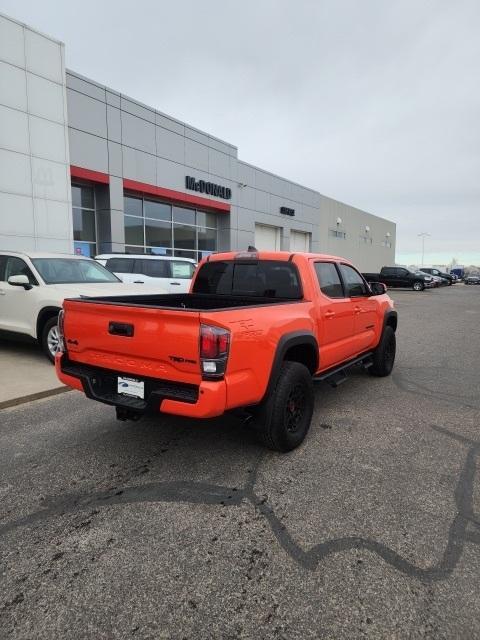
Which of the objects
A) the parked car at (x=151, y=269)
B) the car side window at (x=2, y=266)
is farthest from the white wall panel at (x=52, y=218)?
the car side window at (x=2, y=266)

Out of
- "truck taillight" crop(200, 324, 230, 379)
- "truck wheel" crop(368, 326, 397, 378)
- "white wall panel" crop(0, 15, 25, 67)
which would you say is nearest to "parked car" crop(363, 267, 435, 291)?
"white wall panel" crop(0, 15, 25, 67)

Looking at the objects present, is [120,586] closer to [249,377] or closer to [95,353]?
[249,377]

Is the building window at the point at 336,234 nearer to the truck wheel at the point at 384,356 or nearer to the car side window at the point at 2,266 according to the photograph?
the truck wheel at the point at 384,356

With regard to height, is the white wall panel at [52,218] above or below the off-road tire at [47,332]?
above

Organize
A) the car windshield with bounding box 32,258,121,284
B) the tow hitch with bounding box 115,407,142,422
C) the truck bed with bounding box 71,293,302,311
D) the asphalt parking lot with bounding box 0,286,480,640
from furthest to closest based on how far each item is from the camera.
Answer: the car windshield with bounding box 32,258,121,284
the truck bed with bounding box 71,293,302,311
the tow hitch with bounding box 115,407,142,422
the asphalt parking lot with bounding box 0,286,480,640

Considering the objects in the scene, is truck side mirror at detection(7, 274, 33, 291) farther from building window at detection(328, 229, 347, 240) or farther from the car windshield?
building window at detection(328, 229, 347, 240)

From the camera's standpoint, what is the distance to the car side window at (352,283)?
536cm

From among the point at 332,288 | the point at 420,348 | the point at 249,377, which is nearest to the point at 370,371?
the point at 332,288

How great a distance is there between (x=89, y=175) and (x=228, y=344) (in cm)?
1660

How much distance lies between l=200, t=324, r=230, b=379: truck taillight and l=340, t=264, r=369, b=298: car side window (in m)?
2.60

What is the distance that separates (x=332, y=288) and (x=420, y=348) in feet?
17.0

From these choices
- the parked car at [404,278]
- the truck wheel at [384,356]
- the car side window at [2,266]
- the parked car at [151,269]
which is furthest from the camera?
the parked car at [404,278]

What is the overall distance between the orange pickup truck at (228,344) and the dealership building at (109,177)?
1100 cm

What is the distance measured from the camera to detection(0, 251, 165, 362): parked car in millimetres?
6840
